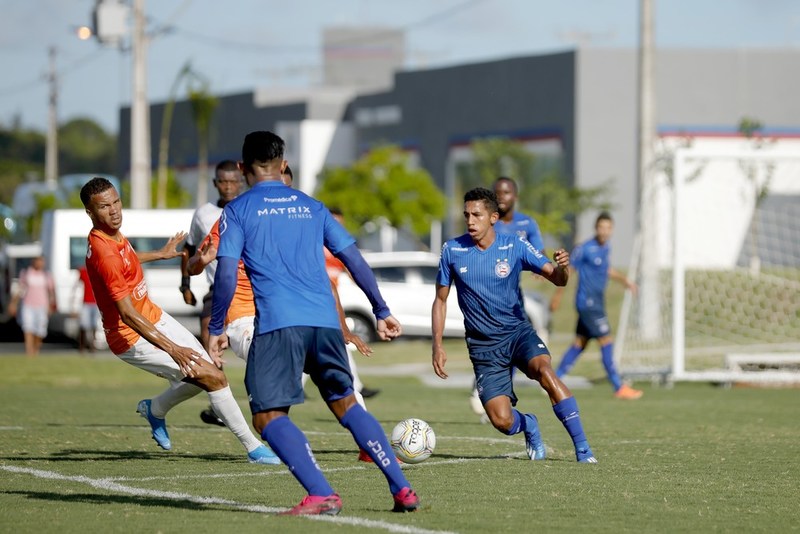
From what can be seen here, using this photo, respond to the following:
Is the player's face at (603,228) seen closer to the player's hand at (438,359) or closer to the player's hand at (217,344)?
the player's hand at (438,359)

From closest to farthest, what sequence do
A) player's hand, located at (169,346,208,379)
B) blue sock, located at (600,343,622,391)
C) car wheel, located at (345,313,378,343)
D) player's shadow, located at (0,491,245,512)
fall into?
player's shadow, located at (0,491,245,512), player's hand, located at (169,346,208,379), blue sock, located at (600,343,622,391), car wheel, located at (345,313,378,343)

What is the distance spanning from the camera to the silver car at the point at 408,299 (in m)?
27.4

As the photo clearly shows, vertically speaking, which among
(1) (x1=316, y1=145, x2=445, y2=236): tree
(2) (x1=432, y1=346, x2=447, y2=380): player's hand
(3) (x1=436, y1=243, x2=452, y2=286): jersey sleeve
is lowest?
(2) (x1=432, y1=346, x2=447, y2=380): player's hand

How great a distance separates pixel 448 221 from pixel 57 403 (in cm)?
4440

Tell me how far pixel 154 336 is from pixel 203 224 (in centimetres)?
259

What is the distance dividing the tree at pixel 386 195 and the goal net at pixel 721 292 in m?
14.0

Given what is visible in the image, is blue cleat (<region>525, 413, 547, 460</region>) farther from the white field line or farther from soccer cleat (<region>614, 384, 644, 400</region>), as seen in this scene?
soccer cleat (<region>614, 384, 644, 400</region>)

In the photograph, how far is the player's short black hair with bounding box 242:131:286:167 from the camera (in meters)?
7.50

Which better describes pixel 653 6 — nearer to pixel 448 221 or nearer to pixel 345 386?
pixel 345 386

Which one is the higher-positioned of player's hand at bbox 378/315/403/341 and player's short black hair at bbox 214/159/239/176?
player's short black hair at bbox 214/159/239/176

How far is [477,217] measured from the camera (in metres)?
9.85

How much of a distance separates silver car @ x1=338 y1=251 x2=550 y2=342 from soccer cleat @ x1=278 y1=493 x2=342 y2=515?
64.5 feet

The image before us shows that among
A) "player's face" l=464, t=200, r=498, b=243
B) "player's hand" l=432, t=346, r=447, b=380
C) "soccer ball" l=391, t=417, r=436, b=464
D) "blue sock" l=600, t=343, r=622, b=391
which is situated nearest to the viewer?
"soccer ball" l=391, t=417, r=436, b=464

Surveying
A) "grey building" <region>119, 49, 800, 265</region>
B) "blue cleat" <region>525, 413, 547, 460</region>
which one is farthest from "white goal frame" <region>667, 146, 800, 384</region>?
"grey building" <region>119, 49, 800, 265</region>
